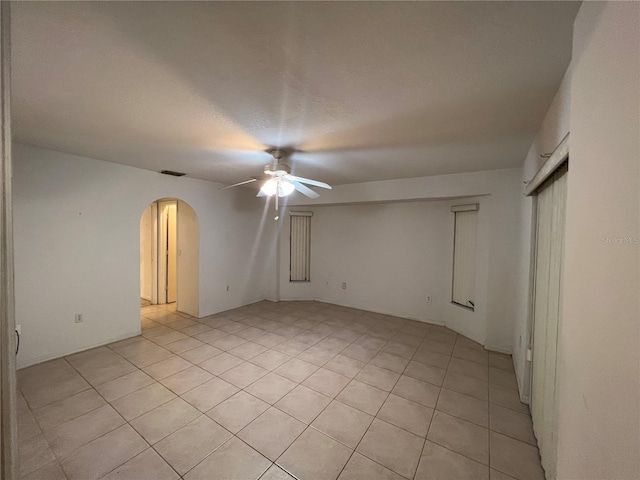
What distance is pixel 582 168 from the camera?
2.87ft

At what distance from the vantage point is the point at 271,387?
2582mm

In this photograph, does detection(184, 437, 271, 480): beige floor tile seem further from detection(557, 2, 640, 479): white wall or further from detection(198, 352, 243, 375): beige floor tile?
detection(557, 2, 640, 479): white wall

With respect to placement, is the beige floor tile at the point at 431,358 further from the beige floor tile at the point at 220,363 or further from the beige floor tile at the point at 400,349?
the beige floor tile at the point at 220,363

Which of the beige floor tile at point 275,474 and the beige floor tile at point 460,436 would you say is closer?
the beige floor tile at point 275,474

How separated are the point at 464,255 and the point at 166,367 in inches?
180

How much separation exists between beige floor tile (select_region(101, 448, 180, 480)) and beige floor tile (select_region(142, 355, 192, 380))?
1.09 m

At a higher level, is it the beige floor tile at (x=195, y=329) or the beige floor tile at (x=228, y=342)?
the beige floor tile at (x=195, y=329)

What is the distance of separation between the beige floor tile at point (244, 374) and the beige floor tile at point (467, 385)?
2039 mm

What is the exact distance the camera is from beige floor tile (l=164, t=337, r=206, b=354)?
11.0 ft

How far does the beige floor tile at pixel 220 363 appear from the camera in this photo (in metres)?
2.89

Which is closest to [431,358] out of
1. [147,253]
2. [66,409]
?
[66,409]

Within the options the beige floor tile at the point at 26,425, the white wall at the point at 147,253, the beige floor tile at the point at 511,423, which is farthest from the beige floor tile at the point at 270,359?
the white wall at the point at 147,253

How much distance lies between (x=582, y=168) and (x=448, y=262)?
378 cm

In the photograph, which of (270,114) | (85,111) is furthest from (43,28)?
(270,114)
